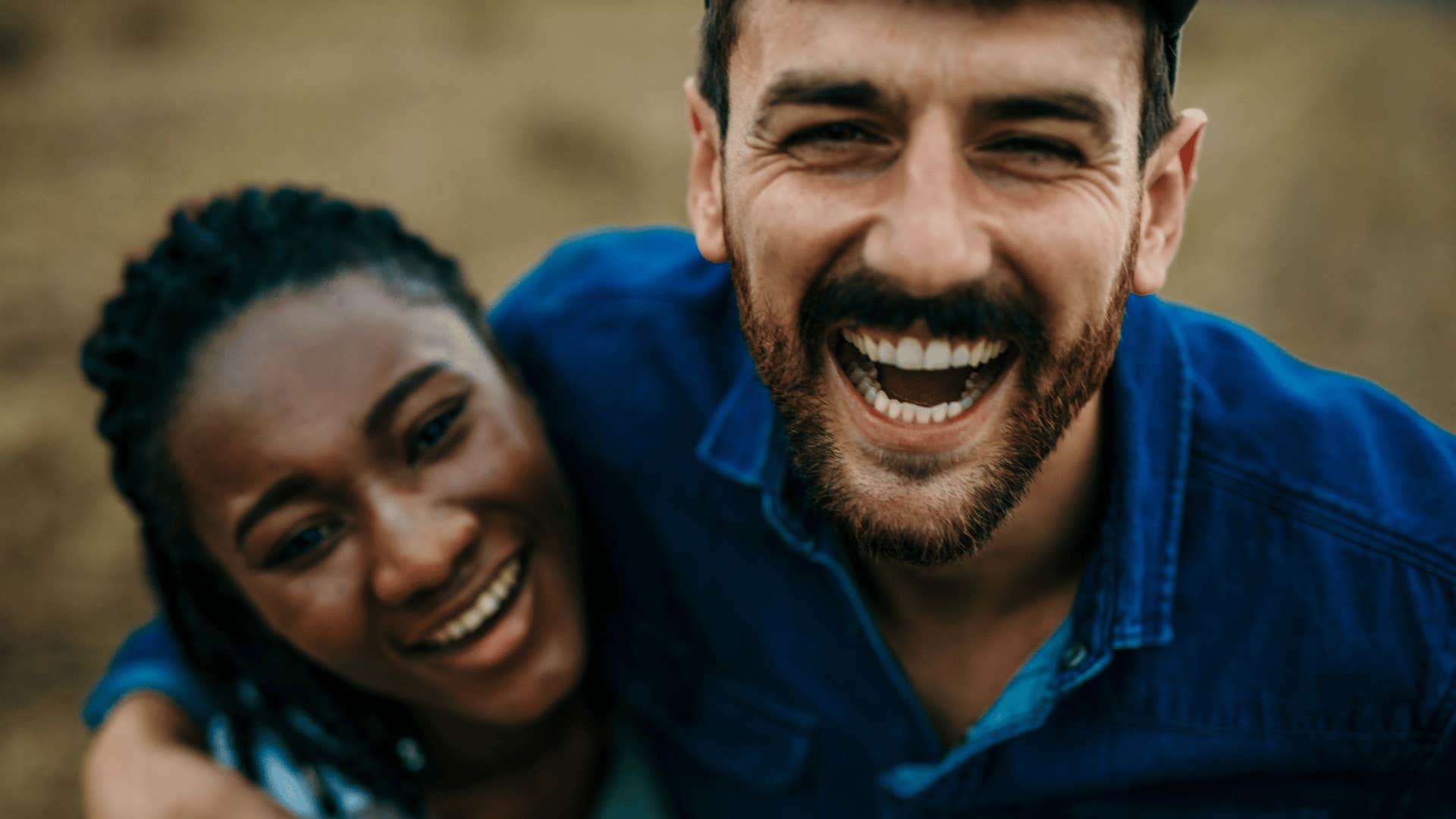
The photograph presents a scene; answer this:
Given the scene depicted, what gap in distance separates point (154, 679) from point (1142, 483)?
1.95 meters

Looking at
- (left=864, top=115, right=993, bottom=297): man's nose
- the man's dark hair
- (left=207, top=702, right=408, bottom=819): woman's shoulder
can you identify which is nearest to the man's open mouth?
(left=864, top=115, right=993, bottom=297): man's nose

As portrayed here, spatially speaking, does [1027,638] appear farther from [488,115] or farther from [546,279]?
[488,115]

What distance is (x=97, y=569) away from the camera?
429cm

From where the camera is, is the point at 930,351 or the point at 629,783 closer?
the point at 930,351

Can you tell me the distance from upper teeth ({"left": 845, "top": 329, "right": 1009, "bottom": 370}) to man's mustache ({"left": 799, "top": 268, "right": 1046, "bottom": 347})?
3cm

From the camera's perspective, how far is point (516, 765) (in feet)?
7.68

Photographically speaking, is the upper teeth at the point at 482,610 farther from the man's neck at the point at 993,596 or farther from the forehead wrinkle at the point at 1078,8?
the forehead wrinkle at the point at 1078,8

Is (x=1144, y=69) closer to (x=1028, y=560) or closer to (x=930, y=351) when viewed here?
(x=930, y=351)

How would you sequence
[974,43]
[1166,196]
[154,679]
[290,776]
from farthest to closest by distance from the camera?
[154,679], [290,776], [1166,196], [974,43]

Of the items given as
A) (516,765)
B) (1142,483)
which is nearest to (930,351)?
(1142,483)

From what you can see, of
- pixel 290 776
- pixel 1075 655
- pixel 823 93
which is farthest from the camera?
pixel 290 776

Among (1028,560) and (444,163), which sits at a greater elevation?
(1028,560)

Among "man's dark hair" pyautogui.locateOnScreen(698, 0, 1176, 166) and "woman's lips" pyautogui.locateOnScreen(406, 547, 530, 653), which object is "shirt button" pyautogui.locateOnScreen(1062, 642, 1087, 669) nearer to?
"man's dark hair" pyautogui.locateOnScreen(698, 0, 1176, 166)

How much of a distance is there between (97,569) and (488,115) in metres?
3.92
